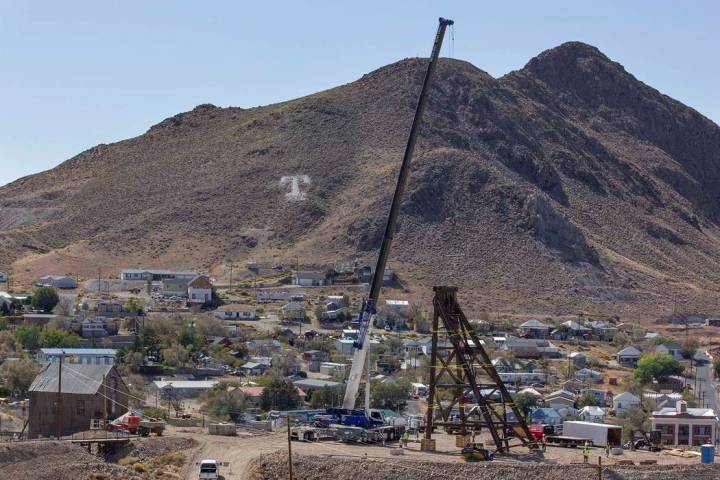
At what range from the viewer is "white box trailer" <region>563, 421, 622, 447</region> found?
152ft

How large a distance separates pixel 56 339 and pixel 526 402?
89.5ft

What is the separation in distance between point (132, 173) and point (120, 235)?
2499 cm

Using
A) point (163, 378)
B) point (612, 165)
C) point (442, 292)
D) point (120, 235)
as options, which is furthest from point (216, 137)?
point (442, 292)

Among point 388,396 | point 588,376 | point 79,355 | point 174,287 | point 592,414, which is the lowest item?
A: point 592,414

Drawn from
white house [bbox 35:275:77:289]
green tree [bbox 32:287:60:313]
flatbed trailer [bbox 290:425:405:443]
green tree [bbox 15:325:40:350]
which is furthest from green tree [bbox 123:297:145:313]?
flatbed trailer [bbox 290:425:405:443]

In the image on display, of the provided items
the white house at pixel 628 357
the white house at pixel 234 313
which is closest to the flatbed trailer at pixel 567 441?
the white house at pixel 628 357

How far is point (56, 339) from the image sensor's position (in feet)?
269

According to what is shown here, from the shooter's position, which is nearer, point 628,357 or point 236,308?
point 628,357

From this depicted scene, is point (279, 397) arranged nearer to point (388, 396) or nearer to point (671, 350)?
point (388, 396)

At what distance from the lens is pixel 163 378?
75812 millimetres

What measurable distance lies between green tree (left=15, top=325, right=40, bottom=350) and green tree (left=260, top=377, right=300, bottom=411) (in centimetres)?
2003

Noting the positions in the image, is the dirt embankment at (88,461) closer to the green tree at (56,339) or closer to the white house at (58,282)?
the green tree at (56,339)

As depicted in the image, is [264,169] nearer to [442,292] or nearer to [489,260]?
[489,260]

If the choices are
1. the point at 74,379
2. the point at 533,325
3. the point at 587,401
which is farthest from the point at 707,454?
the point at 533,325
